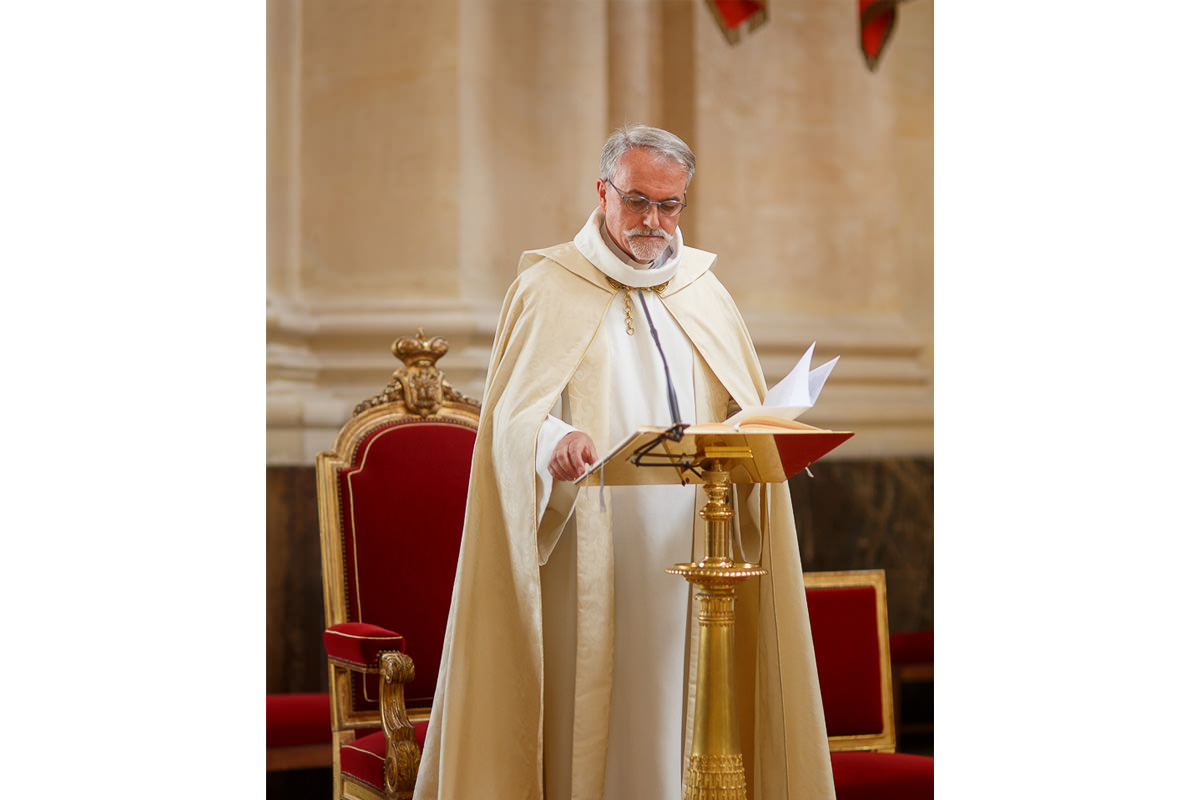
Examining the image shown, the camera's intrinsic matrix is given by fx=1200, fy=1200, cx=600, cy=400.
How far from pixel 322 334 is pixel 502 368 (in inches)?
56.8

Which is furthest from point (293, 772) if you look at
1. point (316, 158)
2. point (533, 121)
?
point (533, 121)

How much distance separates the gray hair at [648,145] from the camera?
2.86 metres

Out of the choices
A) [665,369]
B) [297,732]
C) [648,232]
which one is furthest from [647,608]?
[297,732]

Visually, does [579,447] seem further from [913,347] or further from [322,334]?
[913,347]

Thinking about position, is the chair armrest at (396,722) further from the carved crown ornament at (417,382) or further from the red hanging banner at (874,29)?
the red hanging banner at (874,29)

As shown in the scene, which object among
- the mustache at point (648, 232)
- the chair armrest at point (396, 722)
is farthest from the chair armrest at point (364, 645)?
the mustache at point (648, 232)

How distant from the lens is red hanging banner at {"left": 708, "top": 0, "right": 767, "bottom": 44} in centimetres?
449

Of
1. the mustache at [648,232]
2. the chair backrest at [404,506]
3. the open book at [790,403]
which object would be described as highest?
the mustache at [648,232]

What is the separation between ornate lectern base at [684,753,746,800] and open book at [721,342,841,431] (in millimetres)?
709

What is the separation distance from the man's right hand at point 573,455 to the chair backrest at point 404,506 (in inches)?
44.9

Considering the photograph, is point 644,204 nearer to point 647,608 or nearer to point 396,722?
point 647,608

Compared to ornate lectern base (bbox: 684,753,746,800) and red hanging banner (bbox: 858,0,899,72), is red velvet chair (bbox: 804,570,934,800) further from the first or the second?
red hanging banner (bbox: 858,0,899,72)

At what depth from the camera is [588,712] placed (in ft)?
9.18

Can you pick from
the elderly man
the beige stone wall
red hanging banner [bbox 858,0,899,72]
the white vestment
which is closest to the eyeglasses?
the elderly man
